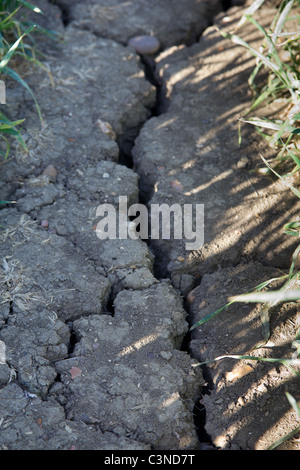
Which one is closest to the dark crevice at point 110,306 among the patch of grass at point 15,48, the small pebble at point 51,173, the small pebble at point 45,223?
the small pebble at point 45,223

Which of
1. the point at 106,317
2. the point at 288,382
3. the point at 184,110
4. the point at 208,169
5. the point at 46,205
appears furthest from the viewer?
the point at 184,110

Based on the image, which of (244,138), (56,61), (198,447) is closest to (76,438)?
(198,447)

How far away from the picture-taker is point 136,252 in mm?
2682

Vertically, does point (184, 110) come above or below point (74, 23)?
below

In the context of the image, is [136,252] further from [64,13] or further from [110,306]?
[64,13]

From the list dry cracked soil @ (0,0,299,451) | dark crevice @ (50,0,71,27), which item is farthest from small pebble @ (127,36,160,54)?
dark crevice @ (50,0,71,27)

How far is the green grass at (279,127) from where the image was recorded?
2.25 metres

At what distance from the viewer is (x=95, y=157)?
3104mm

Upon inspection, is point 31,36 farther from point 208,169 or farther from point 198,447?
point 198,447

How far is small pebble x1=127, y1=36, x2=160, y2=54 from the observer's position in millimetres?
3791

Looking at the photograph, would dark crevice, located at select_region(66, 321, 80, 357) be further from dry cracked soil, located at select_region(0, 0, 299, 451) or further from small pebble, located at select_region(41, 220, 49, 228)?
small pebble, located at select_region(41, 220, 49, 228)

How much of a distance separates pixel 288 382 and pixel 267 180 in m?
1.21

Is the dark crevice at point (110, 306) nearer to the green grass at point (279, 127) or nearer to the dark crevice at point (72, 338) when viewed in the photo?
the dark crevice at point (72, 338)

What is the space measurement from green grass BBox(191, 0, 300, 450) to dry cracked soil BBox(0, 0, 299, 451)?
0.27 feet
